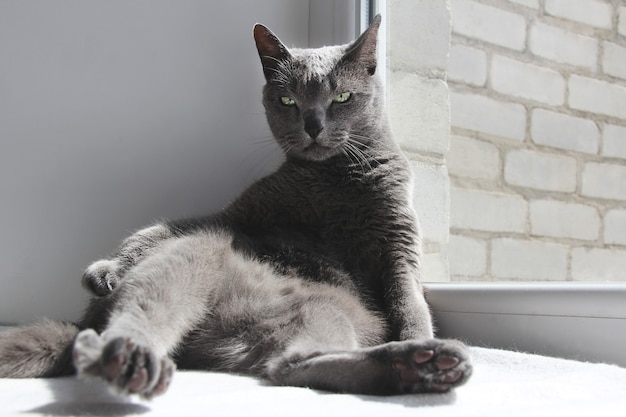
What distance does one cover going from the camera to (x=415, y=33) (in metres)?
1.96

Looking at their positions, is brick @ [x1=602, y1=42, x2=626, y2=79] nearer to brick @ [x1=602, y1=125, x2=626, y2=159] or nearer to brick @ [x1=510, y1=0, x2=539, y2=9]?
brick @ [x1=602, y1=125, x2=626, y2=159]

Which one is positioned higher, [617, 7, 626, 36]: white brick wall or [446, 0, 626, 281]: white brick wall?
[617, 7, 626, 36]: white brick wall

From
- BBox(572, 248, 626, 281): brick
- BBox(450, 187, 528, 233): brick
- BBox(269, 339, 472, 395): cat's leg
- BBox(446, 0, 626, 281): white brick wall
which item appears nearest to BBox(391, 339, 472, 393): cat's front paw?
BBox(269, 339, 472, 395): cat's leg

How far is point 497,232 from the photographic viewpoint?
2.04 metres

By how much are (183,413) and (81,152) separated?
1029mm

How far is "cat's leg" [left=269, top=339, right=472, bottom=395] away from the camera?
847 millimetres

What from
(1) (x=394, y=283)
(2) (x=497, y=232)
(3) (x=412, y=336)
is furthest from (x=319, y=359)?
(2) (x=497, y=232)

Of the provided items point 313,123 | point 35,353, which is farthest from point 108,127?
point 35,353

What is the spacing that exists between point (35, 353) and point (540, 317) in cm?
93

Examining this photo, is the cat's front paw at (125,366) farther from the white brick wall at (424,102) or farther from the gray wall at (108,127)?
the white brick wall at (424,102)

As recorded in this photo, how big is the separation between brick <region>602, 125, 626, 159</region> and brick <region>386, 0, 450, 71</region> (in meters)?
0.53

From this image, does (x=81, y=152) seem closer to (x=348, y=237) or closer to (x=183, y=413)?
(x=348, y=237)

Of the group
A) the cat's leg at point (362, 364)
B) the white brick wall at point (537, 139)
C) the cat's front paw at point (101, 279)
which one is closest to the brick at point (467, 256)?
the white brick wall at point (537, 139)

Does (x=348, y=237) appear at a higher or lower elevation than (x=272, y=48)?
lower
